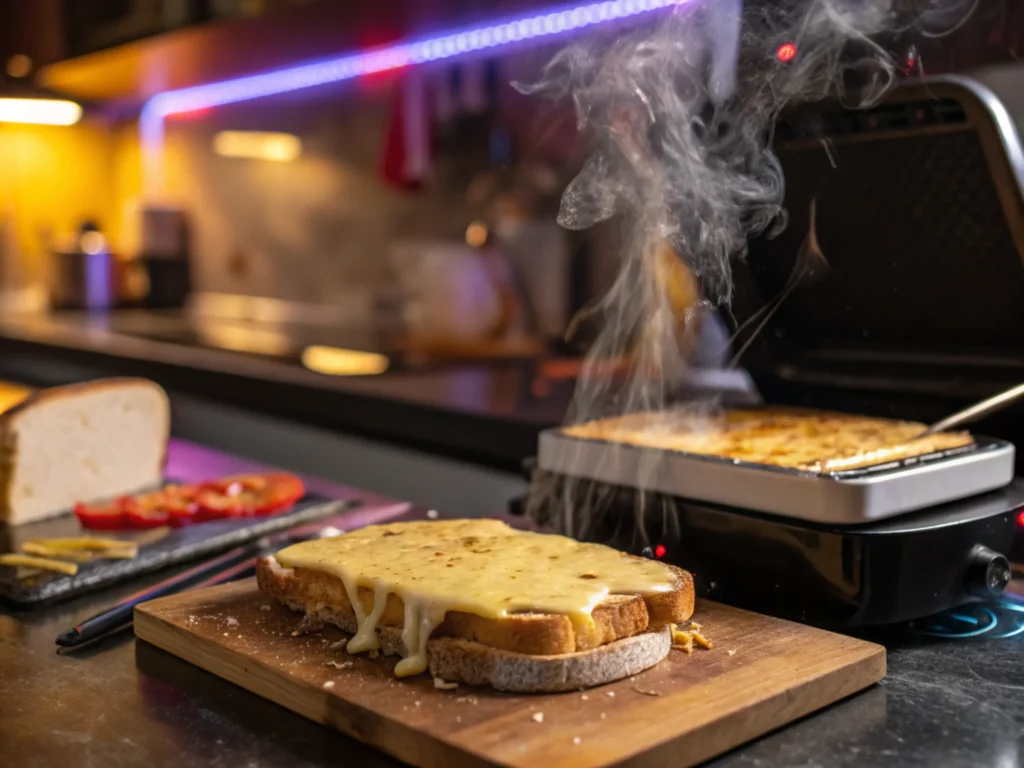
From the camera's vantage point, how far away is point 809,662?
97 cm

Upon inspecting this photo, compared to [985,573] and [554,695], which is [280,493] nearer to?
[554,695]

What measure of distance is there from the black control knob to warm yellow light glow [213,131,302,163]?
11.6ft

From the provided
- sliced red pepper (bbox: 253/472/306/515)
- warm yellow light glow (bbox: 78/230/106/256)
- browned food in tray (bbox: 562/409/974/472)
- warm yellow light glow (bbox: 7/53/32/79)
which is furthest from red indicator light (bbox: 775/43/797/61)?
warm yellow light glow (bbox: 78/230/106/256)

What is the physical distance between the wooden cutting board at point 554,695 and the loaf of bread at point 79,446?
1.92 ft

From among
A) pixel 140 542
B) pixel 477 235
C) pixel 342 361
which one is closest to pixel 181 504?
pixel 140 542

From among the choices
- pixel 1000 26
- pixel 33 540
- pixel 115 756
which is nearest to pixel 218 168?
pixel 33 540

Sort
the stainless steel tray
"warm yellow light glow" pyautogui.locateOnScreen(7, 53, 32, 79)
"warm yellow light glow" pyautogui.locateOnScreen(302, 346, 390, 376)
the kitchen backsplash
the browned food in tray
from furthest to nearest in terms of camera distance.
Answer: "warm yellow light glow" pyautogui.locateOnScreen(7, 53, 32, 79) < the kitchen backsplash < "warm yellow light glow" pyautogui.locateOnScreen(302, 346, 390, 376) < the browned food in tray < the stainless steel tray

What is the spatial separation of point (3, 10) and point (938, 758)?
450 cm

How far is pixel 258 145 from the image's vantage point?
445 cm

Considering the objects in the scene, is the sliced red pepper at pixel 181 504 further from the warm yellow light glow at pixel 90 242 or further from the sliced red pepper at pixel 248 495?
the warm yellow light glow at pixel 90 242

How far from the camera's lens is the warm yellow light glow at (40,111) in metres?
4.82

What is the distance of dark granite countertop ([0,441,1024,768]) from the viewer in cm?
86

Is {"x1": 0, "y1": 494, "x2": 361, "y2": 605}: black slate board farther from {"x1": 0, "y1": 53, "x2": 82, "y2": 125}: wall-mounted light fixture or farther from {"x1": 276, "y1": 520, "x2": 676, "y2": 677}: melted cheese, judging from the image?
{"x1": 0, "y1": 53, "x2": 82, "y2": 125}: wall-mounted light fixture

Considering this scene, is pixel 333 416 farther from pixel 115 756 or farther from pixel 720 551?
pixel 115 756
